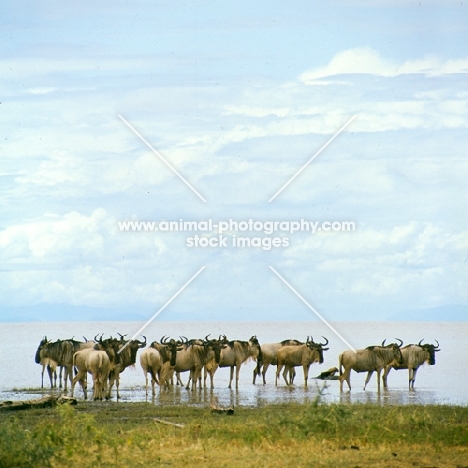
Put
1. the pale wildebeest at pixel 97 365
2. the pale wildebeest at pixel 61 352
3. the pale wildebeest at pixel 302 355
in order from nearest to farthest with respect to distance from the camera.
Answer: the pale wildebeest at pixel 97 365 < the pale wildebeest at pixel 61 352 < the pale wildebeest at pixel 302 355

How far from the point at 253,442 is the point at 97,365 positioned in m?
10.2

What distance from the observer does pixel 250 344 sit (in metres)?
32.0

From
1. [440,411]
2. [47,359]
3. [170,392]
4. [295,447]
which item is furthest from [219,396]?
[295,447]

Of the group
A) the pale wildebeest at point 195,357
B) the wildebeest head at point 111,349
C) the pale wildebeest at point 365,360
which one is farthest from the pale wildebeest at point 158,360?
the pale wildebeest at point 365,360

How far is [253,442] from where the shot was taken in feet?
46.5

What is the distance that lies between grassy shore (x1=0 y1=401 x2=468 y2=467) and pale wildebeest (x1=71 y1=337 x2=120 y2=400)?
6510 millimetres

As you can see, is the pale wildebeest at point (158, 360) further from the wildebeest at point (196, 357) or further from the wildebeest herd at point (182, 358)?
the wildebeest at point (196, 357)

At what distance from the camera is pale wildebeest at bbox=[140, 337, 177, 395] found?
26.2 metres

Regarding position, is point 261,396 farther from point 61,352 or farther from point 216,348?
point 61,352

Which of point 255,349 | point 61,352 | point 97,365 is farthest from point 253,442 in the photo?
point 255,349

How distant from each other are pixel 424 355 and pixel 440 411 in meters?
11.6

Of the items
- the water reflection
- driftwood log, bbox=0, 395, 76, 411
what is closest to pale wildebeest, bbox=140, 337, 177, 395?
the water reflection

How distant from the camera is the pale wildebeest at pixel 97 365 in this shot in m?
23.8

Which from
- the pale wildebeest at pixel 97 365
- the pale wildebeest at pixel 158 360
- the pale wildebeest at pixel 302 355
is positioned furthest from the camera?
the pale wildebeest at pixel 302 355
